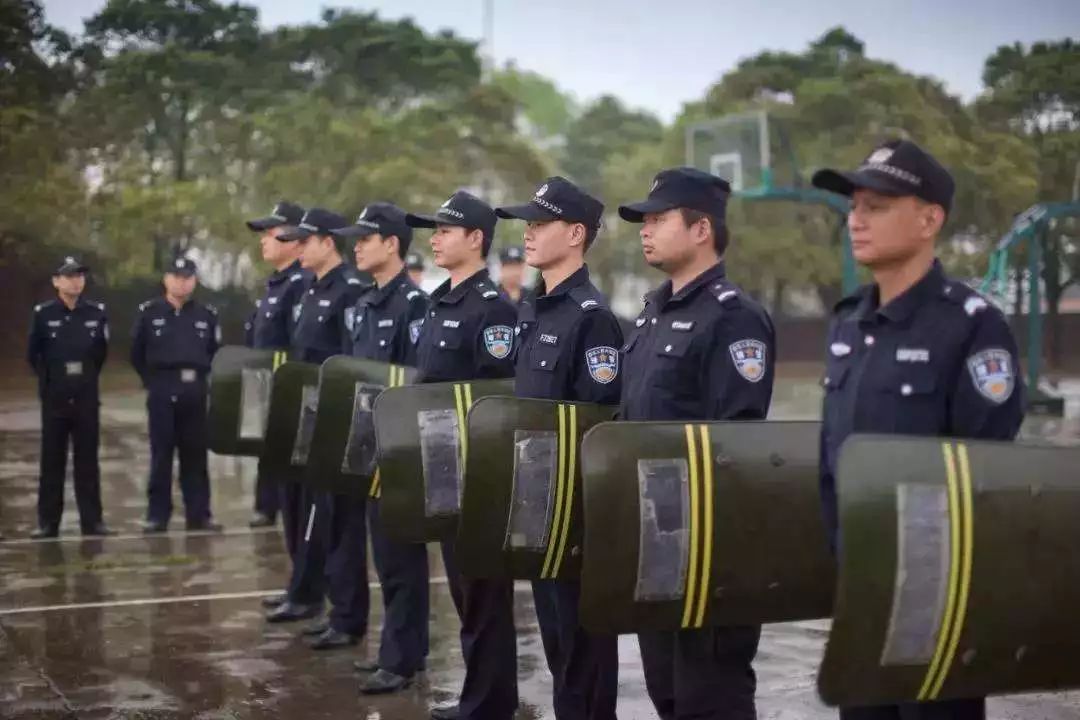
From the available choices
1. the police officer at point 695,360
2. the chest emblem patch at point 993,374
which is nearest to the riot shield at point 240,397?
the police officer at point 695,360

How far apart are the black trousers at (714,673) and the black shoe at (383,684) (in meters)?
2.01

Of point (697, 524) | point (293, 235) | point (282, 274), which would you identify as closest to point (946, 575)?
point (697, 524)

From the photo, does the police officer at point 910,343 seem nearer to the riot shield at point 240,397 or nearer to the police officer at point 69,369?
the riot shield at point 240,397

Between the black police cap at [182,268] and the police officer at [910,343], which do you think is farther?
the black police cap at [182,268]

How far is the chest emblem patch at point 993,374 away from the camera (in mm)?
3059

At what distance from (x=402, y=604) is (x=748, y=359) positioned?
7.67 feet

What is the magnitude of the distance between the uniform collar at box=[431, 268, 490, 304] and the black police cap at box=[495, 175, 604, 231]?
53 centimetres

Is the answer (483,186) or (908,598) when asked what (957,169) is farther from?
(908,598)

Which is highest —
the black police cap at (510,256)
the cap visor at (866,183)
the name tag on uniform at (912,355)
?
the black police cap at (510,256)

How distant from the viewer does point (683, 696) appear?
3748 mm

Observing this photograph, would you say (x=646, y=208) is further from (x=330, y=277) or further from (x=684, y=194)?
(x=330, y=277)

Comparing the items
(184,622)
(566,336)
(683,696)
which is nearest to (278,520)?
(184,622)

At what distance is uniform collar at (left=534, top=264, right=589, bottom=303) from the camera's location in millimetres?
4656

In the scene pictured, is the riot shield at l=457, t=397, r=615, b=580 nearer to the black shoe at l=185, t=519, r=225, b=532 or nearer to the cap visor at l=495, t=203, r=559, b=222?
the cap visor at l=495, t=203, r=559, b=222
